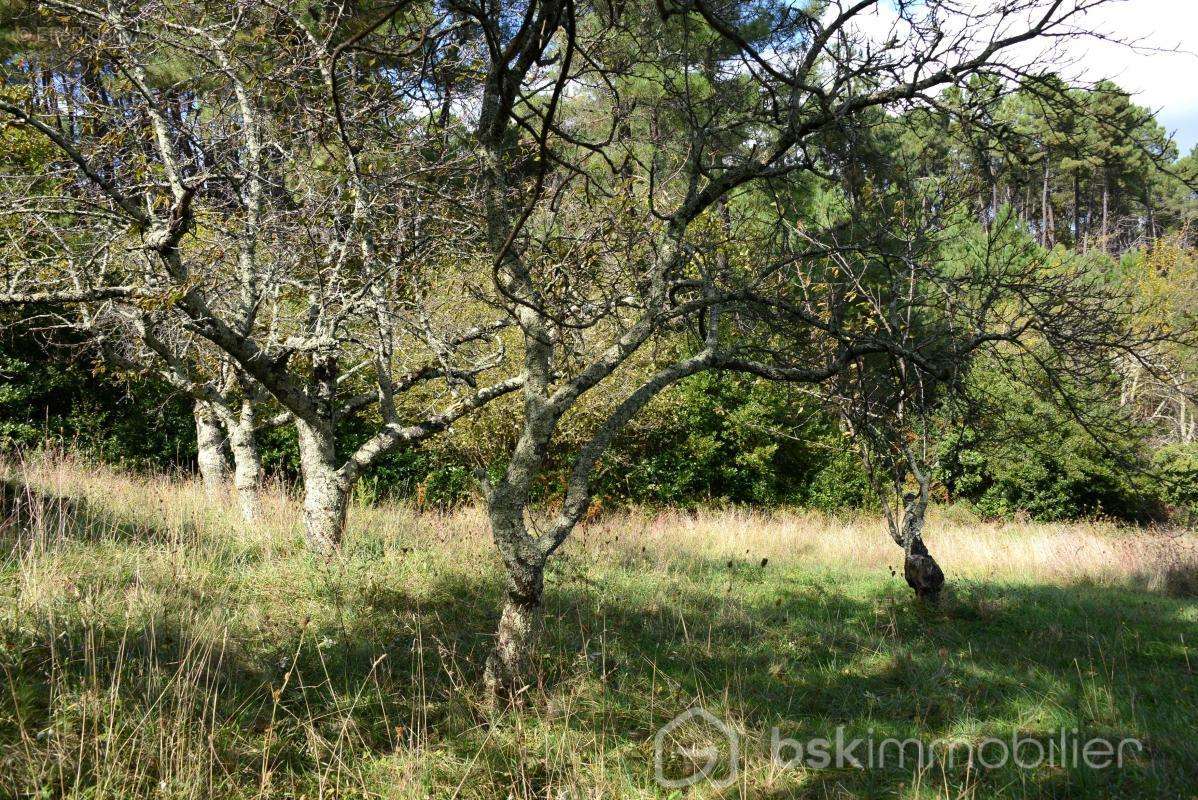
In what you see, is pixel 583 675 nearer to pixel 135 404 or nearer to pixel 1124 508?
pixel 135 404

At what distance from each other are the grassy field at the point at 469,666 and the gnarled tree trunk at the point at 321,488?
0.26 metres

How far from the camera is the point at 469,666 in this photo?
171 inches

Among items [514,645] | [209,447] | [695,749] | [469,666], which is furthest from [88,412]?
[695,749]

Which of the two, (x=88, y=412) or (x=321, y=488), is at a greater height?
(x=88, y=412)

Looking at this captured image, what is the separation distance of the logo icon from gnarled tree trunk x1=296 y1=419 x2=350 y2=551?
11.1 feet

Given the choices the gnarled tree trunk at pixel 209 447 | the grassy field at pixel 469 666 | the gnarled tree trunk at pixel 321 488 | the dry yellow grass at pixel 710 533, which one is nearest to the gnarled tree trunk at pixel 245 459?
the dry yellow grass at pixel 710 533

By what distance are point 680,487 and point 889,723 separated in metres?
9.25

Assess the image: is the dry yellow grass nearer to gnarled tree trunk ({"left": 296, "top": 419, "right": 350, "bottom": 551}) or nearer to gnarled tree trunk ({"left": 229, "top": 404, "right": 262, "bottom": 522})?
gnarled tree trunk ({"left": 229, "top": 404, "right": 262, "bottom": 522})

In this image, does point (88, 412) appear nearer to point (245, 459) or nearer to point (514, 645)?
point (245, 459)

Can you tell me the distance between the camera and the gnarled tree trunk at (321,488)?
19.6 ft

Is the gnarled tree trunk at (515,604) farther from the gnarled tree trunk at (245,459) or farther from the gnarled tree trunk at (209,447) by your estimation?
the gnarled tree trunk at (209,447)

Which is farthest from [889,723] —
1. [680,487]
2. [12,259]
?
[680,487]

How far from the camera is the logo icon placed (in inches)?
134

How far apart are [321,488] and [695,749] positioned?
3.81 m
